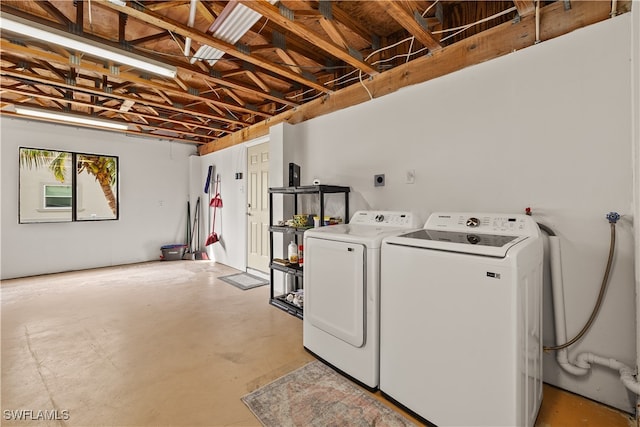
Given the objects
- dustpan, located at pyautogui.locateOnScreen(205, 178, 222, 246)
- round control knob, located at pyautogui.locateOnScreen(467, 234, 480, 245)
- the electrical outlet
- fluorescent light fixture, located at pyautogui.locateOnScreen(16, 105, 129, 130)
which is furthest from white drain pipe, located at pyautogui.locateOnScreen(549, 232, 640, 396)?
fluorescent light fixture, located at pyautogui.locateOnScreen(16, 105, 129, 130)

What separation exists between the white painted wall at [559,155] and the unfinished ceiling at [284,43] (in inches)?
7.8

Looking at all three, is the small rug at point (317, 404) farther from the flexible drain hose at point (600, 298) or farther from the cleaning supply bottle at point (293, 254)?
the cleaning supply bottle at point (293, 254)

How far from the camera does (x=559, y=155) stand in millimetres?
1850

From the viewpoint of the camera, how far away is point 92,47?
2268 millimetres

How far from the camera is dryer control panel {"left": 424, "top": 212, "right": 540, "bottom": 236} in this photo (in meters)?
1.77

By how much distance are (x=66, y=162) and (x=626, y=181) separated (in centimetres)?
691

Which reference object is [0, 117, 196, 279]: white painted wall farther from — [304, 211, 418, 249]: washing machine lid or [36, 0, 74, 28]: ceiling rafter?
[304, 211, 418, 249]: washing machine lid

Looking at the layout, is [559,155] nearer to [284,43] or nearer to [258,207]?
[284,43]

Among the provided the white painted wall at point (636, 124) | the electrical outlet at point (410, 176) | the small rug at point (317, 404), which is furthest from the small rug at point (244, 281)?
the white painted wall at point (636, 124)

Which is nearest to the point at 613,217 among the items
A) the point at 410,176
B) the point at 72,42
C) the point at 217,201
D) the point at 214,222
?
the point at 410,176

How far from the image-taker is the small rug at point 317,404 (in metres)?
1.61

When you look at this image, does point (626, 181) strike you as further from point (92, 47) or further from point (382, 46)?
point (92, 47)

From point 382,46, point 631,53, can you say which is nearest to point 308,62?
point 382,46

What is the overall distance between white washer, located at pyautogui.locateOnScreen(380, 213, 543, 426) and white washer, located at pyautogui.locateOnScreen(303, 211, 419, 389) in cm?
8
